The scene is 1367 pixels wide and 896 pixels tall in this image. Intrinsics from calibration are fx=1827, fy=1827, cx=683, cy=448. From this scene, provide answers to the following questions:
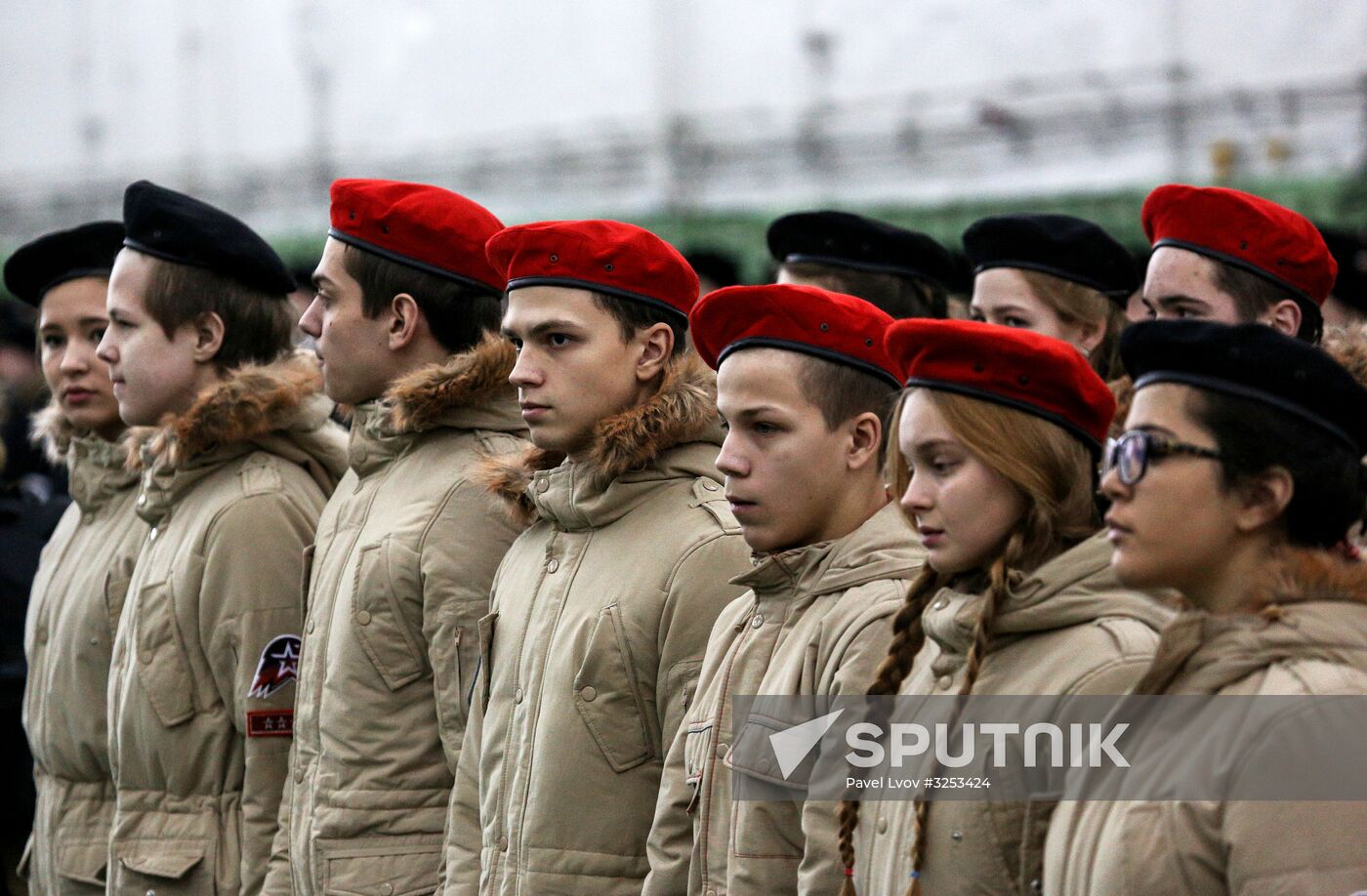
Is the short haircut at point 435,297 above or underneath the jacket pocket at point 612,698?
above

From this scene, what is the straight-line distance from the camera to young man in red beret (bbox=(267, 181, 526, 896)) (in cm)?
459

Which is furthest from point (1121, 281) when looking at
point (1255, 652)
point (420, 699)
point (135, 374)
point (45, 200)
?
point (45, 200)

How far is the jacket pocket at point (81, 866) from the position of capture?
5.56 metres

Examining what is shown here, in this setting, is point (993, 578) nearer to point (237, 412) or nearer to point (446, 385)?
point (446, 385)

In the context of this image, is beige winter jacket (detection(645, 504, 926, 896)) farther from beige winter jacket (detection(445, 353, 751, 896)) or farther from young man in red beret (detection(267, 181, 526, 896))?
young man in red beret (detection(267, 181, 526, 896))

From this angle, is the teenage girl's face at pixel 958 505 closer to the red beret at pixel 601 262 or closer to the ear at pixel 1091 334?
the red beret at pixel 601 262

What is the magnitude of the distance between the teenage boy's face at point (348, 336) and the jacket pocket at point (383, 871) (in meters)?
1.26

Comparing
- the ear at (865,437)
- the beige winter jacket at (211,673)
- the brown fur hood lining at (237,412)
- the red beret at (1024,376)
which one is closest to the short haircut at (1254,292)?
the ear at (865,437)

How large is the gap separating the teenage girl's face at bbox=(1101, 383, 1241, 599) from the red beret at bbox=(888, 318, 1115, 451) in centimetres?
37

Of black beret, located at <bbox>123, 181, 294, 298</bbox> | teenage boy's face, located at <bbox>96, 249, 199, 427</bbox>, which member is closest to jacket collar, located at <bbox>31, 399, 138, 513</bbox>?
teenage boy's face, located at <bbox>96, 249, 199, 427</bbox>

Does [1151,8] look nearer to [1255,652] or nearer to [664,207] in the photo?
[664,207]

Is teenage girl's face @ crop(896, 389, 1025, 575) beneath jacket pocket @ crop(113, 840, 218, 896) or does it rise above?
above

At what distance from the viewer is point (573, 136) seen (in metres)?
15.3

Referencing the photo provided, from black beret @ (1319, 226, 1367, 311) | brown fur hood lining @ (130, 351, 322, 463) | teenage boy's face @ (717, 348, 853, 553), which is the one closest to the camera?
teenage boy's face @ (717, 348, 853, 553)
